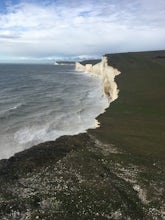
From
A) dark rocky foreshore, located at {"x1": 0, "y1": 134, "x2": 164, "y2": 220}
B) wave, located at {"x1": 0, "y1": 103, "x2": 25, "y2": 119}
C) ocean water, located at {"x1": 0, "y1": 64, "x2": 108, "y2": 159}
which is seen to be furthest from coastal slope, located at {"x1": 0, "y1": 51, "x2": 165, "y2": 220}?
wave, located at {"x1": 0, "y1": 103, "x2": 25, "y2": 119}

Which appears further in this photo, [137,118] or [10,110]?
[10,110]

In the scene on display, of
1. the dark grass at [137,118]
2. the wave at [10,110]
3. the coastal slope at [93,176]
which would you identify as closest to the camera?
the coastal slope at [93,176]

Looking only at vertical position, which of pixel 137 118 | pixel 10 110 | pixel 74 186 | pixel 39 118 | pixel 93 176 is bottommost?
pixel 39 118

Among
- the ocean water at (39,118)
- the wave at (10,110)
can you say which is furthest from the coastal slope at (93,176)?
the wave at (10,110)

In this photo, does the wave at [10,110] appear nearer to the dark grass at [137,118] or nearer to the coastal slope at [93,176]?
the dark grass at [137,118]

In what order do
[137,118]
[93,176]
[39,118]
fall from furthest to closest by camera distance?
1. [39,118]
2. [137,118]
3. [93,176]

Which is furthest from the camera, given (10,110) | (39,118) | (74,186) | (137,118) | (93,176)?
(10,110)

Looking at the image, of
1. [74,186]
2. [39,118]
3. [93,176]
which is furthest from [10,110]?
[74,186]

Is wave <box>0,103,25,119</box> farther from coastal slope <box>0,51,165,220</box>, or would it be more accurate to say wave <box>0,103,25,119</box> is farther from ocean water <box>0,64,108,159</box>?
coastal slope <box>0,51,165,220</box>

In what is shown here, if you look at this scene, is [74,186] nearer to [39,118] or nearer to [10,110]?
[39,118]

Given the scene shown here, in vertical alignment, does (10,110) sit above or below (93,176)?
below
